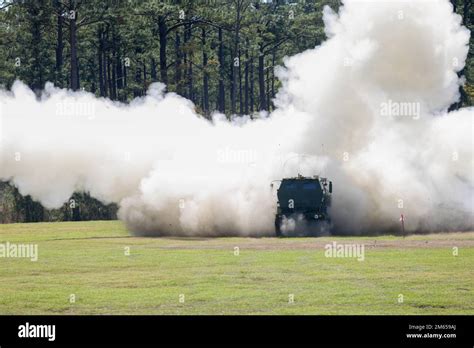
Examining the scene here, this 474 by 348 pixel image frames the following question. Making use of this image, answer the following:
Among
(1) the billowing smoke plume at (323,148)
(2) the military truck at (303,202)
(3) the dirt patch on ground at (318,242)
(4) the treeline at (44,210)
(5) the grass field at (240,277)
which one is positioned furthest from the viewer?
(4) the treeline at (44,210)

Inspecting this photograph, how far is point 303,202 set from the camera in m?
54.3

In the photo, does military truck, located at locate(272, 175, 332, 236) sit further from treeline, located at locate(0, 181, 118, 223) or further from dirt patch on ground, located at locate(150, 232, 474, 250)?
treeline, located at locate(0, 181, 118, 223)

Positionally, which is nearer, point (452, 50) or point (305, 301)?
point (305, 301)

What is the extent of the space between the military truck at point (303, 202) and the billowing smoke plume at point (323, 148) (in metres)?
1.22

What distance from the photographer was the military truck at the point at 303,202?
54094 mm

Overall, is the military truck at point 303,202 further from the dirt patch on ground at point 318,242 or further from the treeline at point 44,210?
the treeline at point 44,210

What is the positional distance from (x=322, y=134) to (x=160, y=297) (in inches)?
1089

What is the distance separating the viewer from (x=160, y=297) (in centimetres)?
3053

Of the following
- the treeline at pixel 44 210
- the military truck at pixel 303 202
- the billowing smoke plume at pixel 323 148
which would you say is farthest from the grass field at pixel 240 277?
the treeline at pixel 44 210

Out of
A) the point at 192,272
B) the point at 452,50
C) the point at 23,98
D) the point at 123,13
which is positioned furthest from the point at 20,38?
the point at 192,272

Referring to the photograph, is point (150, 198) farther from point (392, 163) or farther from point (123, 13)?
point (123, 13)

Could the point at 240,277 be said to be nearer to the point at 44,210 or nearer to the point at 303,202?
the point at 303,202

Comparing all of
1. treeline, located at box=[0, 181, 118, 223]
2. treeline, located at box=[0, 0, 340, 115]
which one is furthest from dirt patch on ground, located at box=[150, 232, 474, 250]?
treeline, located at box=[0, 0, 340, 115]

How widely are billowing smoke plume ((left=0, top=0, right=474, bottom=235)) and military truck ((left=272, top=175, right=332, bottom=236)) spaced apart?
1.22 meters
